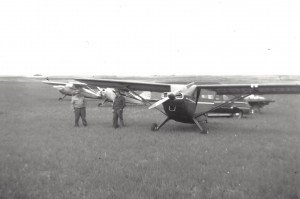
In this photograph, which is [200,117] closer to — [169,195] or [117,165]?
[117,165]

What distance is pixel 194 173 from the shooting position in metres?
6.90

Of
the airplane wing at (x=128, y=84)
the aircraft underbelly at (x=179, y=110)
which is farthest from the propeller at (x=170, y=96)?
the airplane wing at (x=128, y=84)

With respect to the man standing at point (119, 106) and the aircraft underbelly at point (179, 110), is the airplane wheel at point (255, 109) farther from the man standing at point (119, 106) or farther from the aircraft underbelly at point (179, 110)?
→ the man standing at point (119, 106)

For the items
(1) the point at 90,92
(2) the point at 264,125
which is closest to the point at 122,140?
(2) the point at 264,125

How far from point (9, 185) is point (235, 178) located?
4010 mm

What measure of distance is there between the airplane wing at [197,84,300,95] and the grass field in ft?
5.18

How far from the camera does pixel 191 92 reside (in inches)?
515

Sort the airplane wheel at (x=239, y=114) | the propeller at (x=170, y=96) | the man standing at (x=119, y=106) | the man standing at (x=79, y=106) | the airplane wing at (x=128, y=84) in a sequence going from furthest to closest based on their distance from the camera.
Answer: the airplane wheel at (x=239, y=114)
the man standing at (x=119, y=106)
the man standing at (x=79, y=106)
the airplane wing at (x=128, y=84)
the propeller at (x=170, y=96)

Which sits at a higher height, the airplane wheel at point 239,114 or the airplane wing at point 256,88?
the airplane wing at point 256,88

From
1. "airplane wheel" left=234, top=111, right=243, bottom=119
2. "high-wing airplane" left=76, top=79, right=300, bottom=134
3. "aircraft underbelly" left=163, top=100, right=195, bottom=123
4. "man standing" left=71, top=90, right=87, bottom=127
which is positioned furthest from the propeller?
"airplane wheel" left=234, top=111, right=243, bottom=119

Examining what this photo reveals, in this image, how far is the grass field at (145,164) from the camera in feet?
18.8

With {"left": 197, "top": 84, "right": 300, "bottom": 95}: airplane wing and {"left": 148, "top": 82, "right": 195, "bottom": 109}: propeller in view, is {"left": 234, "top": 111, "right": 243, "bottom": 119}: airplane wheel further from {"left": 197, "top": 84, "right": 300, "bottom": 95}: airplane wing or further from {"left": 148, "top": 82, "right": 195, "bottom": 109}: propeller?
{"left": 148, "top": 82, "right": 195, "bottom": 109}: propeller

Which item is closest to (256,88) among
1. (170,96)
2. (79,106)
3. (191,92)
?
(191,92)

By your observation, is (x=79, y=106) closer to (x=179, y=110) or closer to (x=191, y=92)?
(x=179, y=110)
